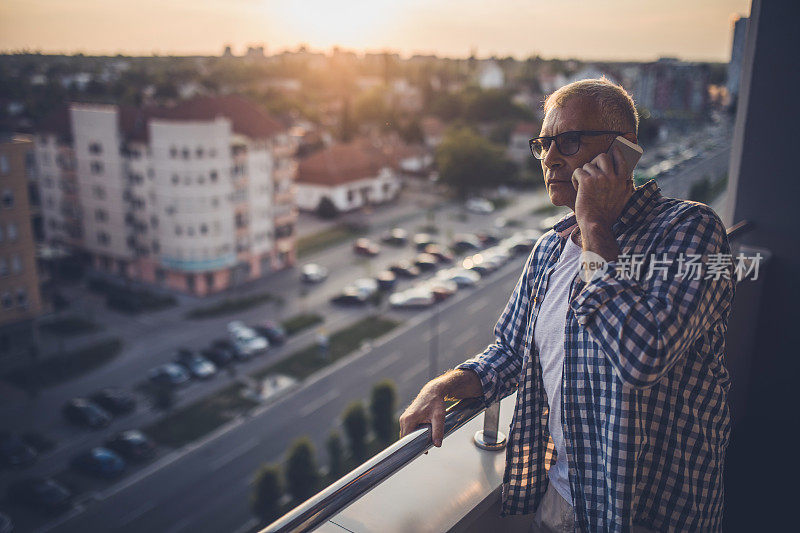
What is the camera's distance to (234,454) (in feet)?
28.7

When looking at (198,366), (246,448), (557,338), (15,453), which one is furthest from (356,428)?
(557,338)

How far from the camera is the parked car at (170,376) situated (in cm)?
1042

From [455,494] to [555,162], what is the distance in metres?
0.54

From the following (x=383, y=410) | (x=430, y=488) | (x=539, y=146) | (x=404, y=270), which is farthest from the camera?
(x=404, y=270)

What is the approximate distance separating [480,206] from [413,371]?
11.1m

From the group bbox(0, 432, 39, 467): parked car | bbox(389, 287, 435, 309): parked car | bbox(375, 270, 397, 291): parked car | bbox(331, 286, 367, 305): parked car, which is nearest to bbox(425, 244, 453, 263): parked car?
bbox(375, 270, 397, 291): parked car

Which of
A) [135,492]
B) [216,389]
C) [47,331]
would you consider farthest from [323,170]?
[135,492]

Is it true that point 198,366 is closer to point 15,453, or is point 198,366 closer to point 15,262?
point 15,453

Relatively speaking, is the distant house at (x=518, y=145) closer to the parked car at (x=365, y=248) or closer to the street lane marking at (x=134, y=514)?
the parked car at (x=365, y=248)

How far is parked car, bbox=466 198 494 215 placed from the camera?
20859 mm

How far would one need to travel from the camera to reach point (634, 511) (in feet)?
2.83

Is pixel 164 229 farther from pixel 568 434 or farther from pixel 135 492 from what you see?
pixel 568 434

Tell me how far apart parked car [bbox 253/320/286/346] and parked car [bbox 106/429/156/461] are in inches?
134

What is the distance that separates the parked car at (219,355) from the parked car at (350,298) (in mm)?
2908
